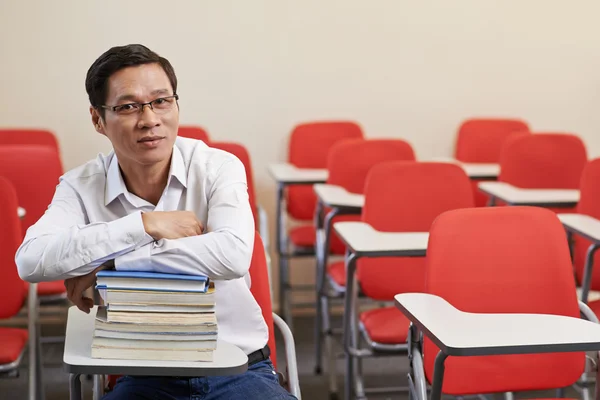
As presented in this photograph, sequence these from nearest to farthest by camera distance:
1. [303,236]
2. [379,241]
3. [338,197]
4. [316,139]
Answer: [379,241] < [338,197] < [303,236] < [316,139]

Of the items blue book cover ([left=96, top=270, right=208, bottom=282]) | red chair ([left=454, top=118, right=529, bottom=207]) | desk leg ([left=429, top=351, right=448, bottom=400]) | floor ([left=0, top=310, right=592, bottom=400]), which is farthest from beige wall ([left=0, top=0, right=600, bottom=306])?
blue book cover ([left=96, top=270, right=208, bottom=282])

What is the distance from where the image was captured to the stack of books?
1.64m

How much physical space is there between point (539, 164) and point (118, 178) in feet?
9.34

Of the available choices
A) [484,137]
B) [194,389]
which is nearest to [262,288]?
[194,389]

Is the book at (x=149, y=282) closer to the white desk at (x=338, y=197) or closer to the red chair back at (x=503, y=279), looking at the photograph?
the red chair back at (x=503, y=279)

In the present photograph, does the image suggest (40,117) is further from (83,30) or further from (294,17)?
(294,17)

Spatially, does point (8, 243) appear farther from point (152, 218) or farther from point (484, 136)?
point (484, 136)

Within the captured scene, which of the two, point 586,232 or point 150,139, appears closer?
point 150,139

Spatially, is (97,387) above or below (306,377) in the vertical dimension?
above

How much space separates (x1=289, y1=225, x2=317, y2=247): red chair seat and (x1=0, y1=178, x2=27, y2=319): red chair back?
6.00 feet

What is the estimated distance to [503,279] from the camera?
2.37 metres

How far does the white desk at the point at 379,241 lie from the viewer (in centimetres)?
280

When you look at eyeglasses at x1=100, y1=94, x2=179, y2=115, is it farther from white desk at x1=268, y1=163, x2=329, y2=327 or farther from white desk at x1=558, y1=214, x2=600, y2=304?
white desk at x1=268, y1=163, x2=329, y2=327

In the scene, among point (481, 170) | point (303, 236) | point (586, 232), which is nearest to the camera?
point (586, 232)
